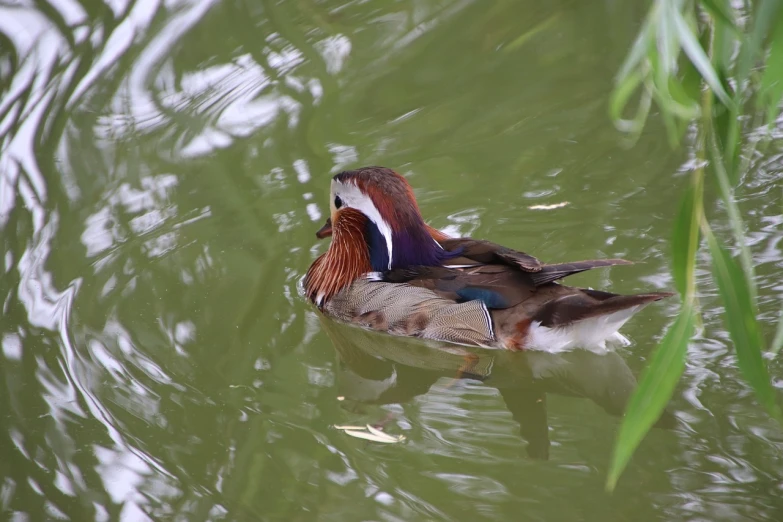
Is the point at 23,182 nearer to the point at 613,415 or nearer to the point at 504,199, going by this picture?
the point at 504,199

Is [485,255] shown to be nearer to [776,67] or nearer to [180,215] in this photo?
[180,215]

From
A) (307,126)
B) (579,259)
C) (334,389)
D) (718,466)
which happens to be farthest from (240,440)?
(307,126)

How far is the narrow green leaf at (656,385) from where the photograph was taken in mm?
2078

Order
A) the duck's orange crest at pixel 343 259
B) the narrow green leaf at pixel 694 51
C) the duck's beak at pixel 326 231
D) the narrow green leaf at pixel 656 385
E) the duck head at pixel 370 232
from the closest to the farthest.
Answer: the narrow green leaf at pixel 694 51
the narrow green leaf at pixel 656 385
the duck head at pixel 370 232
the duck's orange crest at pixel 343 259
the duck's beak at pixel 326 231

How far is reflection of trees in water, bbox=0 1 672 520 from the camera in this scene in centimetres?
368

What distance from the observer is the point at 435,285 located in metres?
4.57

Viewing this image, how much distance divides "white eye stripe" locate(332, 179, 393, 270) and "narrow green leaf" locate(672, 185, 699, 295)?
273 centimetres

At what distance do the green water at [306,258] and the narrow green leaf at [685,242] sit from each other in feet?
Answer: 4.20

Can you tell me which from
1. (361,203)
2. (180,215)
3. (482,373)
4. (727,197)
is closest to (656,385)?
(727,197)

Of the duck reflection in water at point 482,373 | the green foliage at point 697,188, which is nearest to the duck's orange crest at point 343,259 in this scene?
the duck reflection in water at point 482,373

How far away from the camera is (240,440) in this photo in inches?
148

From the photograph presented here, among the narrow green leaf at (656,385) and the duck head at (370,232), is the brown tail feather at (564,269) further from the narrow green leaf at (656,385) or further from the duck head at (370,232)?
the narrow green leaf at (656,385)

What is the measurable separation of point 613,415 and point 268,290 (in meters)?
1.87

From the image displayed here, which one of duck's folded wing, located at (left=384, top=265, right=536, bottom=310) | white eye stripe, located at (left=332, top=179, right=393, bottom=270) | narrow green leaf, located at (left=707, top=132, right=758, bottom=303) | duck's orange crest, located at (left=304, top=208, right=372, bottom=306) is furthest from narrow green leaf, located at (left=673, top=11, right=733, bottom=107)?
duck's orange crest, located at (left=304, top=208, right=372, bottom=306)
